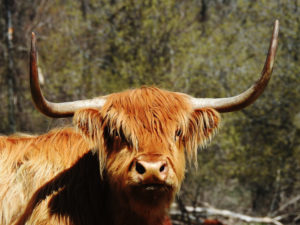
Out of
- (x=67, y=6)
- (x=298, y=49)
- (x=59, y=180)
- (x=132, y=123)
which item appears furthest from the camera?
(x=67, y=6)

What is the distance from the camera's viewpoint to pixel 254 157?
35.4ft

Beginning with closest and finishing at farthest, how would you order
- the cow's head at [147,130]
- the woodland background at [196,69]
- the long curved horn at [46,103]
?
the long curved horn at [46,103] → the cow's head at [147,130] → the woodland background at [196,69]

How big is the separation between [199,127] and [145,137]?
27.6 inches

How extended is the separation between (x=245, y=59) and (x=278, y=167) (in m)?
2.82

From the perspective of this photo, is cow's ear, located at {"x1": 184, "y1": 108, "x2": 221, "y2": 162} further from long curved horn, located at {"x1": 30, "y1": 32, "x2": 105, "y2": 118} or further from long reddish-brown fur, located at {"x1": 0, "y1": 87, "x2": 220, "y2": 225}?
long curved horn, located at {"x1": 30, "y1": 32, "x2": 105, "y2": 118}

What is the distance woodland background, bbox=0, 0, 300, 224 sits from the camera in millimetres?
10469

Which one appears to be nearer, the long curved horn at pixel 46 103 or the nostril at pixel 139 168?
the long curved horn at pixel 46 103

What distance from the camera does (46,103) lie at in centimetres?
338

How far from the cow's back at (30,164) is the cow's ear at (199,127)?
975 millimetres

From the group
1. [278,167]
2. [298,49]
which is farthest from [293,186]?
[298,49]

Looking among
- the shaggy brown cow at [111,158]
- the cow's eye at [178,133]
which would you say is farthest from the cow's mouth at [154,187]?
the cow's eye at [178,133]

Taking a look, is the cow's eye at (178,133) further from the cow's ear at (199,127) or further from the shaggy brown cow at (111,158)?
the cow's ear at (199,127)

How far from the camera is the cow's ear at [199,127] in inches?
157

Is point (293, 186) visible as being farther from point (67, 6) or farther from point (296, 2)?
point (67, 6)
